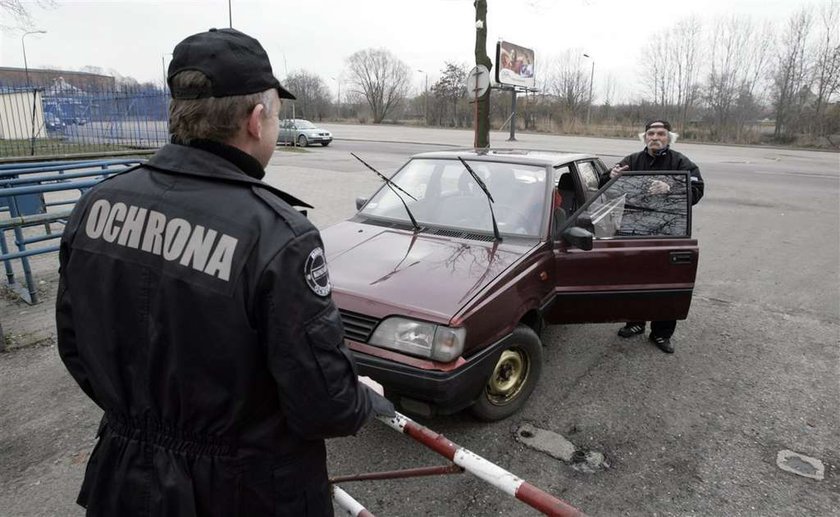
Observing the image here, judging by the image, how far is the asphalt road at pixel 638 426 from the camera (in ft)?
8.95

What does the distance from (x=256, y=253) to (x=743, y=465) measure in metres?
3.06

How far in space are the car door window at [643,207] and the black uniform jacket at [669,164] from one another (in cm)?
33

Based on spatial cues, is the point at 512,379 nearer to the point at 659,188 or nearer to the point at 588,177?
the point at 659,188

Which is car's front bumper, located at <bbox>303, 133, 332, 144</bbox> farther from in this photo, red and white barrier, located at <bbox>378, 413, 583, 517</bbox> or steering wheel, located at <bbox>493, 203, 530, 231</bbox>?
red and white barrier, located at <bbox>378, 413, 583, 517</bbox>

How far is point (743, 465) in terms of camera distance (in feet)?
9.92

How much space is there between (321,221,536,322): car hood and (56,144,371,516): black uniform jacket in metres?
1.54

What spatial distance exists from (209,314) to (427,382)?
1.69 metres

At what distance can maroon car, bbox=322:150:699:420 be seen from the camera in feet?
9.29

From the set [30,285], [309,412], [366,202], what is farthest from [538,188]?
[30,285]

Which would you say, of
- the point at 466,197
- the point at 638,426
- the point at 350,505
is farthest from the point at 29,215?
the point at 638,426

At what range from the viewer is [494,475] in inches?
70.4

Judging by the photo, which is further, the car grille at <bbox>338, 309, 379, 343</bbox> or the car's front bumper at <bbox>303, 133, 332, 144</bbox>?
the car's front bumper at <bbox>303, 133, 332, 144</bbox>

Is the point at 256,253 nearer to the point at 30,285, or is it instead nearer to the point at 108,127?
the point at 30,285

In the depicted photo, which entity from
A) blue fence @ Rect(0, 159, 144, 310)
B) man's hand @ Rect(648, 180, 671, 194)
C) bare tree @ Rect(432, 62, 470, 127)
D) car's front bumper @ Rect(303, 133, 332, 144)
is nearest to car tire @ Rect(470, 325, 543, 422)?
man's hand @ Rect(648, 180, 671, 194)
